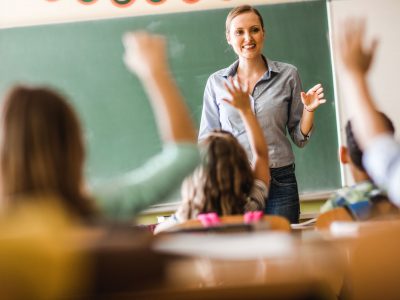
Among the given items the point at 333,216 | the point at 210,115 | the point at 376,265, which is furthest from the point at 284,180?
the point at 376,265

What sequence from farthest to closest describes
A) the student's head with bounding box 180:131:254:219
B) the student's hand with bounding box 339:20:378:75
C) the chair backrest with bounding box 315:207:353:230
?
the student's head with bounding box 180:131:254:219 → the chair backrest with bounding box 315:207:353:230 → the student's hand with bounding box 339:20:378:75

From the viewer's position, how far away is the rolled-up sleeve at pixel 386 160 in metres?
0.80

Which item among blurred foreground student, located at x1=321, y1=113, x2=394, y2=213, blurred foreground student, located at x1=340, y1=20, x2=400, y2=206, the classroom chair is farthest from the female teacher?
the classroom chair

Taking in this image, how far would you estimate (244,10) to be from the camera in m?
3.02

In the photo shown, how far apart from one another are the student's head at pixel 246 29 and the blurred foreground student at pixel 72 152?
1.97 meters

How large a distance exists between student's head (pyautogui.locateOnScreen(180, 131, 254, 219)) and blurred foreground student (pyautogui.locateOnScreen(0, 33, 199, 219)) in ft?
2.77

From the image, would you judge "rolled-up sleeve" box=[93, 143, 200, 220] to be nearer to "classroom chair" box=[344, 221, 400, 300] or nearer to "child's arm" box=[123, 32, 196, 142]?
"child's arm" box=[123, 32, 196, 142]

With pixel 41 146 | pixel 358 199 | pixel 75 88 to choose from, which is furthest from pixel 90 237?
pixel 75 88

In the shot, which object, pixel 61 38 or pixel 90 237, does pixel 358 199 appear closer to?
pixel 90 237

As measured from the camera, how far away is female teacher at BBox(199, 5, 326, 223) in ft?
9.29

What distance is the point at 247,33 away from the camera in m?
3.03

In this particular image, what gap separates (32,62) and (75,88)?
36cm

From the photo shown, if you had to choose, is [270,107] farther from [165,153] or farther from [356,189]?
[165,153]

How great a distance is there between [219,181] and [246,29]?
136 centimetres
